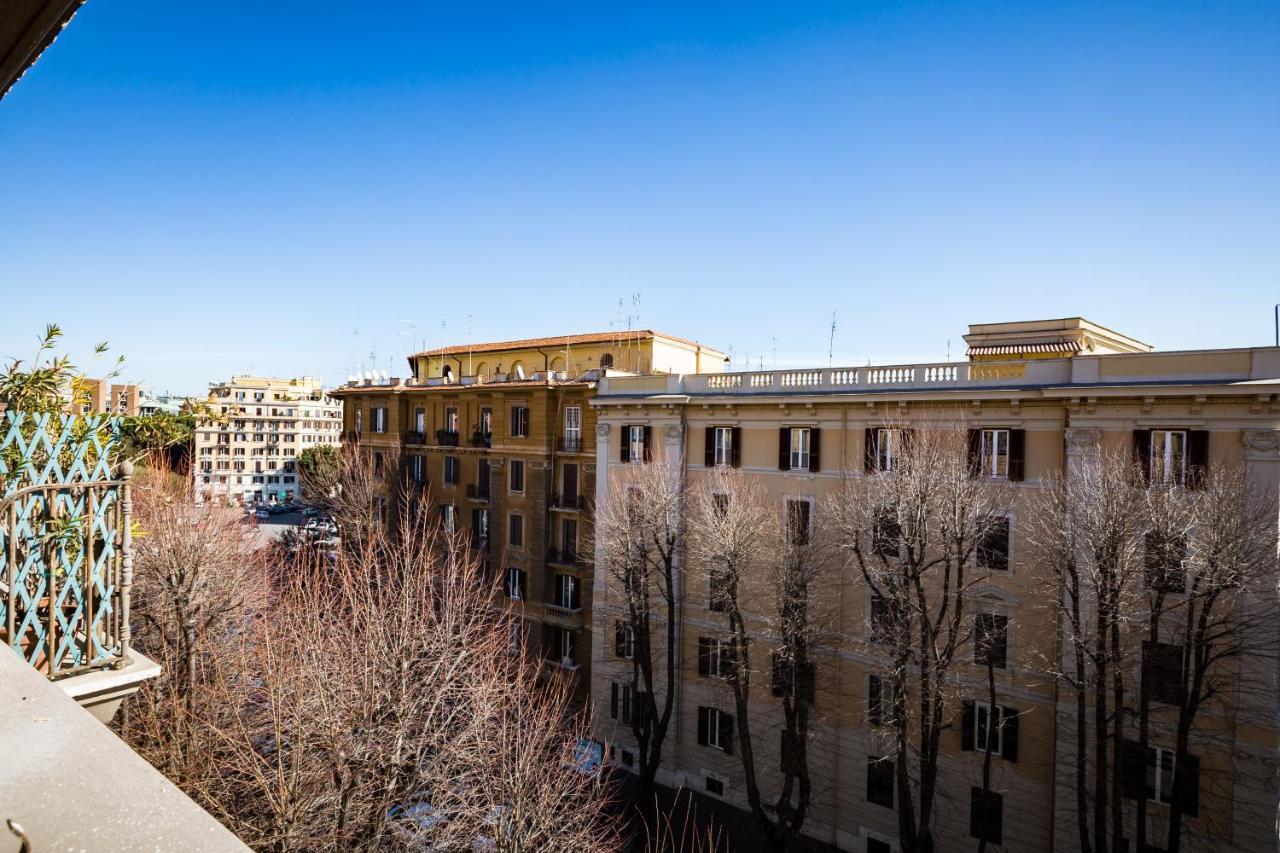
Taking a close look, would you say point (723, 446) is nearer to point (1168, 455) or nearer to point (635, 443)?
point (635, 443)

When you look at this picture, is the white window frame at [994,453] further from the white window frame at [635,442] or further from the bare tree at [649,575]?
the white window frame at [635,442]

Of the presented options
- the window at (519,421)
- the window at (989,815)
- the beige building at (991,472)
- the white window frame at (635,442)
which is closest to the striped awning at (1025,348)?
the beige building at (991,472)

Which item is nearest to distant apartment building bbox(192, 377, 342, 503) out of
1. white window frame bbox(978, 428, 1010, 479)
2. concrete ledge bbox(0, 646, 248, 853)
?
white window frame bbox(978, 428, 1010, 479)

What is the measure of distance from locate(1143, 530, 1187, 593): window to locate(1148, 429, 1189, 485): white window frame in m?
1.36

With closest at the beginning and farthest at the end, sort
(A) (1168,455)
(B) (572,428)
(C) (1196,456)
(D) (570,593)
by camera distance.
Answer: (C) (1196,456)
(A) (1168,455)
(D) (570,593)
(B) (572,428)

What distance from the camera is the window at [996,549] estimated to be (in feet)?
59.0

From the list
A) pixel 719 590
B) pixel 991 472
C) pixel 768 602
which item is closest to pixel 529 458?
pixel 719 590

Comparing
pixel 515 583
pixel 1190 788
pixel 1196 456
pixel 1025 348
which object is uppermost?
pixel 1025 348

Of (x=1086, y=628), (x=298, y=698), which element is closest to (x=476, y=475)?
(x=298, y=698)

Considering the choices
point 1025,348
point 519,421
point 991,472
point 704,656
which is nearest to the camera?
point 991,472

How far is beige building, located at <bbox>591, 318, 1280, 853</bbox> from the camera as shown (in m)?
15.5

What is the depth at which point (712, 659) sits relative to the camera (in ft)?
74.9

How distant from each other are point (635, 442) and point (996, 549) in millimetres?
12198

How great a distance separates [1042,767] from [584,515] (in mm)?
16553
